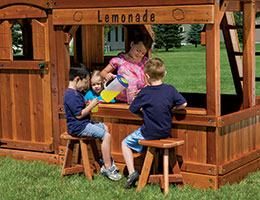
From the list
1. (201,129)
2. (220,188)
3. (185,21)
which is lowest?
(220,188)

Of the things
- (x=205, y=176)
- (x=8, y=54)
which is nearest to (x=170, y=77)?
(x=8, y=54)

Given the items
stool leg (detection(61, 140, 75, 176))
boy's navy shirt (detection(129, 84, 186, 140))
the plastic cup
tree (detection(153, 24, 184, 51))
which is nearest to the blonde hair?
boy's navy shirt (detection(129, 84, 186, 140))

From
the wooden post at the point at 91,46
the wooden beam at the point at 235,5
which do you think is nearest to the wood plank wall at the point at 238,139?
the wooden beam at the point at 235,5

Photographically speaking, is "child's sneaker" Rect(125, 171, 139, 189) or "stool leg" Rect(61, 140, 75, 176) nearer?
"child's sneaker" Rect(125, 171, 139, 189)

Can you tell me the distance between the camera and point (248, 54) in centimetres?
766

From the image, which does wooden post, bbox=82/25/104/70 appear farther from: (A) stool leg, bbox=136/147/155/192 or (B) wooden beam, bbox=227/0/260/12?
(A) stool leg, bbox=136/147/155/192

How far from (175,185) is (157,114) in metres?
0.88

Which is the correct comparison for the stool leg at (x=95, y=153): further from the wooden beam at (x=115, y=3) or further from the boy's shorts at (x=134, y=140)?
the wooden beam at (x=115, y=3)

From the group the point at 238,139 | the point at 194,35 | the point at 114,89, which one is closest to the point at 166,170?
the point at 238,139

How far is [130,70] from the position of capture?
320 inches

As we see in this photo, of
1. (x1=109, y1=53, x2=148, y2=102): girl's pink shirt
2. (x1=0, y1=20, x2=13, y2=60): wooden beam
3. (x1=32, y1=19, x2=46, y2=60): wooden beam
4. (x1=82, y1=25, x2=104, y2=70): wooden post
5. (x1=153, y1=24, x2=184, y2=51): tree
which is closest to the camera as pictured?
(x1=109, y1=53, x2=148, y2=102): girl's pink shirt

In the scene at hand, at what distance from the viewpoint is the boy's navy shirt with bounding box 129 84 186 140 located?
21.9ft

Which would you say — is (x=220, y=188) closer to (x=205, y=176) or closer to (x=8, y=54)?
(x=205, y=176)

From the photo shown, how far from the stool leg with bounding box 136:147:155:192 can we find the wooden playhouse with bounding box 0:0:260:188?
0.49 metres
